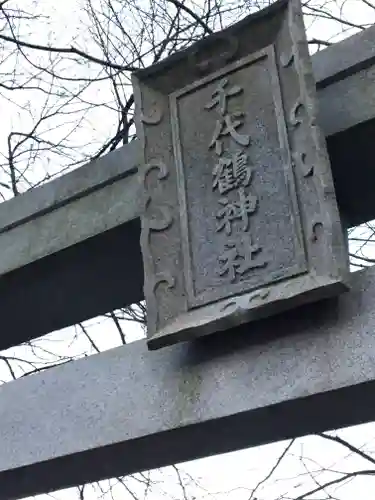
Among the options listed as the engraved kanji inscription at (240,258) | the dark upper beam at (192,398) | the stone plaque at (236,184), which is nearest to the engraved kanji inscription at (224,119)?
the stone plaque at (236,184)

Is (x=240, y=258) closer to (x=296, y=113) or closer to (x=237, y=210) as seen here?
(x=237, y=210)

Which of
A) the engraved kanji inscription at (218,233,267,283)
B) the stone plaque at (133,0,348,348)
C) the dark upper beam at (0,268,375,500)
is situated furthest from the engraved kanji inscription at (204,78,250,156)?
the dark upper beam at (0,268,375,500)

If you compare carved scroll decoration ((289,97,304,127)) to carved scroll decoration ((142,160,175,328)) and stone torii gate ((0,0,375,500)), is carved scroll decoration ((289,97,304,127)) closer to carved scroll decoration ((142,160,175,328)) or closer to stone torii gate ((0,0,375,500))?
stone torii gate ((0,0,375,500))

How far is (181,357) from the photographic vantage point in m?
1.55

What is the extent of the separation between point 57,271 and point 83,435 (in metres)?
0.43

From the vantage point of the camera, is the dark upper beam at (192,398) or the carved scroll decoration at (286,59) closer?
the dark upper beam at (192,398)

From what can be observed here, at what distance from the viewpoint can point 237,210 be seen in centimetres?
154

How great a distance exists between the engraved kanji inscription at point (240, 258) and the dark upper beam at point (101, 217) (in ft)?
0.85

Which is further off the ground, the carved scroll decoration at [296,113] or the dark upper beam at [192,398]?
the carved scroll decoration at [296,113]

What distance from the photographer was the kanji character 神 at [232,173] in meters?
1.56

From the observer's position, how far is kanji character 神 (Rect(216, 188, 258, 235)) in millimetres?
1523

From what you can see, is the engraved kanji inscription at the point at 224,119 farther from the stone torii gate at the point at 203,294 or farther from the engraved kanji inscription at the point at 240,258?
the engraved kanji inscription at the point at 240,258

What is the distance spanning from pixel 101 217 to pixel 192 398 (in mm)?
497

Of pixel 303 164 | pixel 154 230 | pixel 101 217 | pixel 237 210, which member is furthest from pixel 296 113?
pixel 101 217
